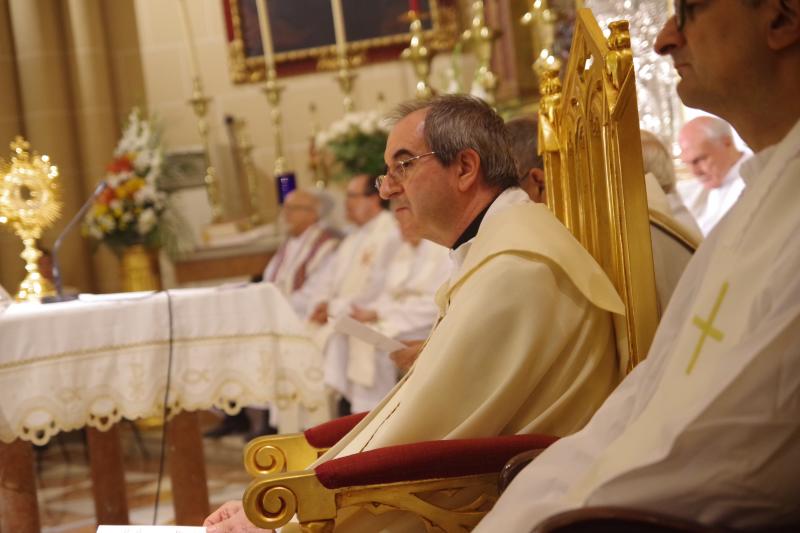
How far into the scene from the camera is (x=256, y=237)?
8688mm

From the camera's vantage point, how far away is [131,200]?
7633mm

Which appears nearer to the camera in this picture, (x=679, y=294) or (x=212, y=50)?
(x=679, y=294)

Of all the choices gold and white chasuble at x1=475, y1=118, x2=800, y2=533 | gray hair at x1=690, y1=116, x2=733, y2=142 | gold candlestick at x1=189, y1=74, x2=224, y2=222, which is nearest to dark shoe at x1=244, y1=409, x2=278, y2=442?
gold candlestick at x1=189, y1=74, x2=224, y2=222

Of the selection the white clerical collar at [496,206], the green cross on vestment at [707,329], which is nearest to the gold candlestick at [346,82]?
the white clerical collar at [496,206]

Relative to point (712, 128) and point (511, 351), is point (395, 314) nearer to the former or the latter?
point (712, 128)

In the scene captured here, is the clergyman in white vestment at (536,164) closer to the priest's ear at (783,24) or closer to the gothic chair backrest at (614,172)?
the gothic chair backrest at (614,172)

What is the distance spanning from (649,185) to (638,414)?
178 centimetres

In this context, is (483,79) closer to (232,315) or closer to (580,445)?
(232,315)

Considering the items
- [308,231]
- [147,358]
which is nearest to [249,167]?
[308,231]

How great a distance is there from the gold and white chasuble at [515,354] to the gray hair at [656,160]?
4.41ft

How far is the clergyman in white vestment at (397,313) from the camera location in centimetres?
625

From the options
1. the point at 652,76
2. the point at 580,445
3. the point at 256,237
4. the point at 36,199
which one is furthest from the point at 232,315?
the point at 256,237

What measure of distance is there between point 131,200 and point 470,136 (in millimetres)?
5174

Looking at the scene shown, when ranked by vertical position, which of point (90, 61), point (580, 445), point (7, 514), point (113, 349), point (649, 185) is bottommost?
point (7, 514)
